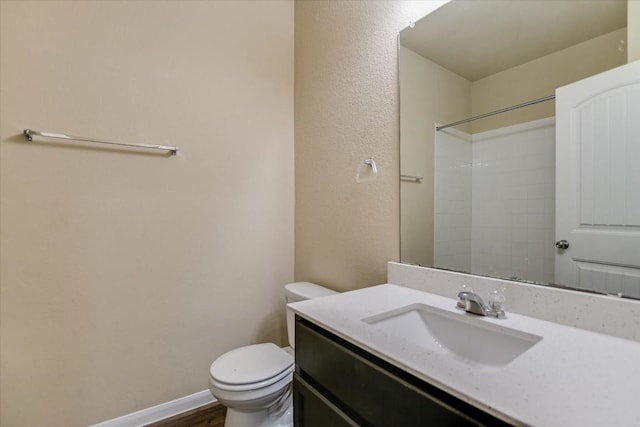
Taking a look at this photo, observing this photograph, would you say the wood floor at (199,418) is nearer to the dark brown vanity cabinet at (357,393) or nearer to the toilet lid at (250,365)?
the toilet lid at (250,365)

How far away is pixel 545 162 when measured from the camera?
901mm

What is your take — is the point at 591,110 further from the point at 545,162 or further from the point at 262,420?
the point at 262,420

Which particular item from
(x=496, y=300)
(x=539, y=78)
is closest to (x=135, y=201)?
(x=496, y=300)

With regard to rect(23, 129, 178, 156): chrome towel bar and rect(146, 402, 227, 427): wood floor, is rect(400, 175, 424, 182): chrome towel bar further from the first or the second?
rect(146, 402, 227, 427): wood floor

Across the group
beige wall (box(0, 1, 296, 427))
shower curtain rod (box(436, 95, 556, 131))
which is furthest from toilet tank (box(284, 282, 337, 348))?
shower curtain rod (box(436, 95, 556, 131))

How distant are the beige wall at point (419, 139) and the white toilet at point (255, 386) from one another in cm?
76

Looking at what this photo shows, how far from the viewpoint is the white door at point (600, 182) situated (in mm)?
750

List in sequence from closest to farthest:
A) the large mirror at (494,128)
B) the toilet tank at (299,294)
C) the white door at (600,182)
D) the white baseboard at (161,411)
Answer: the white door at (600,182)
the large mirror at (494,128)
the white baseboard at (161,411)
the toilet tank at (299,294)

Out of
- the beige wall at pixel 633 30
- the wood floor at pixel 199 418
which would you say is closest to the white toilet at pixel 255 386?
the wood floor at pixel 199 418

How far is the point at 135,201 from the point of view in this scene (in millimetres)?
1516

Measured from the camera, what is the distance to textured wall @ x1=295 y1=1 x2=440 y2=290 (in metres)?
1.36

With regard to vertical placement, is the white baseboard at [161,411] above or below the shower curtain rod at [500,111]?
below

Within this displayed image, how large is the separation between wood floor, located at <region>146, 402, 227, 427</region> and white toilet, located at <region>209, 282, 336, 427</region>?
0.33 m

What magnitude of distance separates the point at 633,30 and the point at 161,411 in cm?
239
